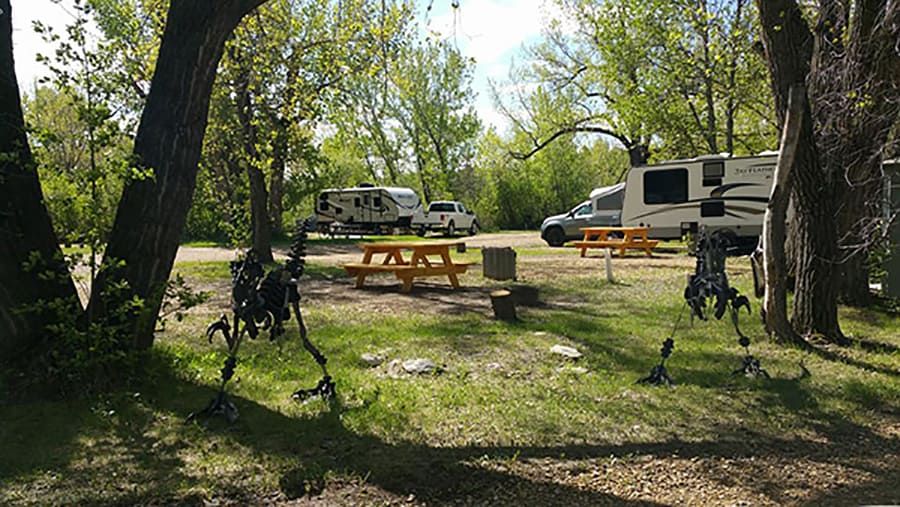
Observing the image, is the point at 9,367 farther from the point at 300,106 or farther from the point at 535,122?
the point at 535,122

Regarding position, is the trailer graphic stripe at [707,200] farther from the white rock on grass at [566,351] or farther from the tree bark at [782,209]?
the white rock on grass at [566,351]

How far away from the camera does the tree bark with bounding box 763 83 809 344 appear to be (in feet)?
19.5

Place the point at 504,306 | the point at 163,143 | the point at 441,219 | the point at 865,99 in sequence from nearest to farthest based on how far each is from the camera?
1. the point at 163,143
2. the point at 865,99
3. the point at 504,306
4. the point at 441,219

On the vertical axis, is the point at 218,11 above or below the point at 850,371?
above

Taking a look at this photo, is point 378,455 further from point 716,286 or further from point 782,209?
point 782,209

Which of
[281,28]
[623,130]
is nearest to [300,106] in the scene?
[281,28]

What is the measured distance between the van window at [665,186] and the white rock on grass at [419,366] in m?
14.4

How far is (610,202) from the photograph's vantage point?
21.8m

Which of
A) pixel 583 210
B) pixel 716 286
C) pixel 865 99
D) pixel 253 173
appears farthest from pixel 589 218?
pixel 716 286

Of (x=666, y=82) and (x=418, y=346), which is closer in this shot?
(x=418, y=346)

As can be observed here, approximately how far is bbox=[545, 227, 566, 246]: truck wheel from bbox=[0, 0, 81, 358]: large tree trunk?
19003 mm

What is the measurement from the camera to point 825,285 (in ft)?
20.7

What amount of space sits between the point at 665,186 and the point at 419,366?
14.6 m

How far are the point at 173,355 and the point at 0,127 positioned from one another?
2060 mm
